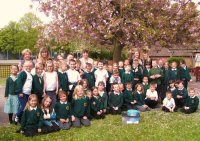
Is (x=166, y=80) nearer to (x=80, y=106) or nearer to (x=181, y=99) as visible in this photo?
(x=181, y=99)

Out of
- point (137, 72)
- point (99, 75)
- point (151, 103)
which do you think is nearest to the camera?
point (99, 75)

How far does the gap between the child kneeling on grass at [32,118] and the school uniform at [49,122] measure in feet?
0.64

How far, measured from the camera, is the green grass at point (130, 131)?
344 inches

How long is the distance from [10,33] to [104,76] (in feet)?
247

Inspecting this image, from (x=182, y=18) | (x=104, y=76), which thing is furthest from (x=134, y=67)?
(x=182, y=18)

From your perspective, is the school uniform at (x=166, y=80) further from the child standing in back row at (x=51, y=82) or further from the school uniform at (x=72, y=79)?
the child standing in back row at (x=51, y=82)

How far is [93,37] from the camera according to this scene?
20266 mm

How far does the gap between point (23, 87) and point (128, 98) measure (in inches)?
164

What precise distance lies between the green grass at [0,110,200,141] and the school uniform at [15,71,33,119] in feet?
2.00

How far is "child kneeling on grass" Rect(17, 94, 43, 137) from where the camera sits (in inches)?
365

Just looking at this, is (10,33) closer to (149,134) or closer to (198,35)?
(198,35)

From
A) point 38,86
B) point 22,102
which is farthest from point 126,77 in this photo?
point 22,102

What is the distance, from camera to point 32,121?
9.31 metres

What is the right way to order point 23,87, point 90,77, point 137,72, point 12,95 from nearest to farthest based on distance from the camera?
1. point 23,87
2. point 12,95
3. point 90,77
4. point 137,72
